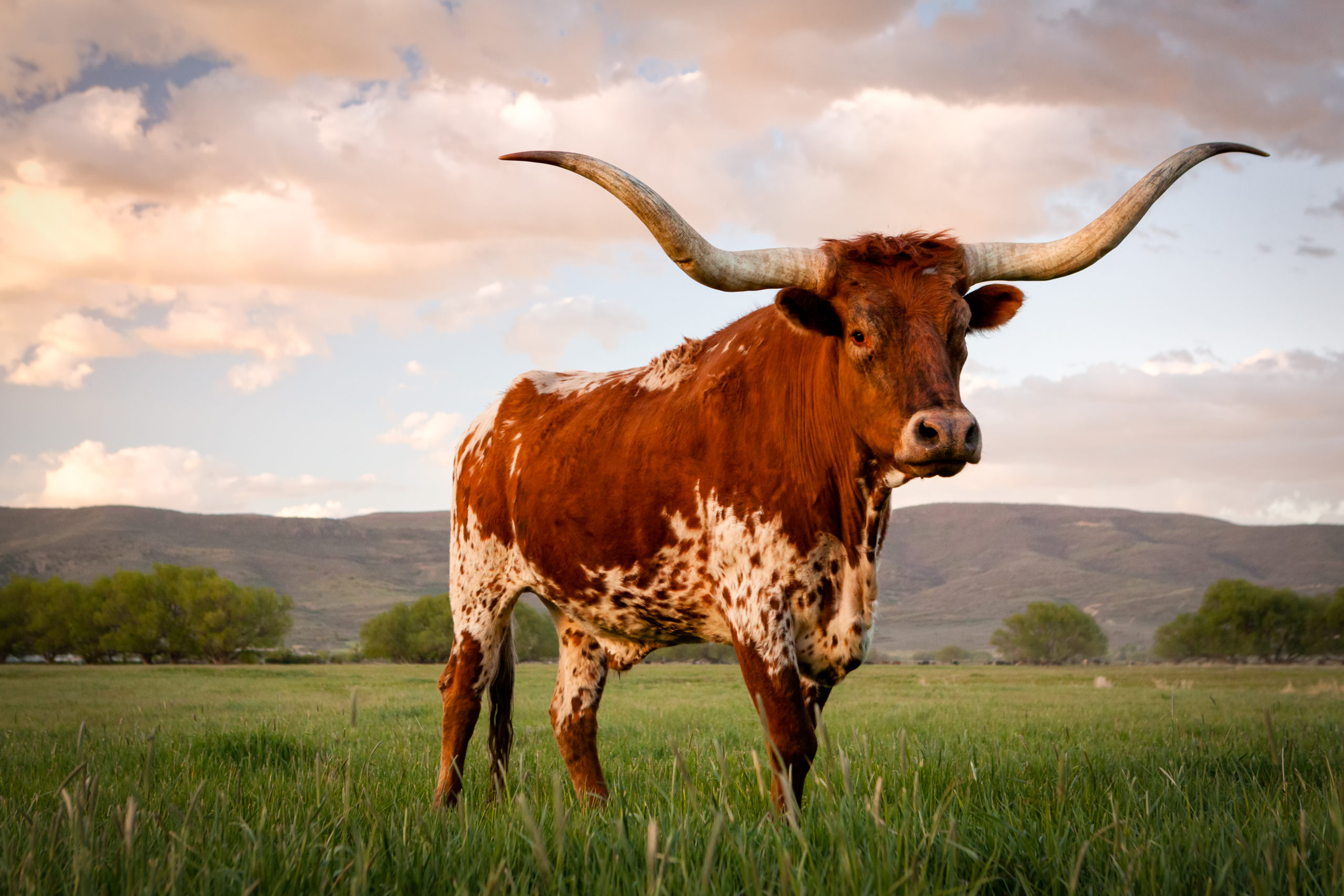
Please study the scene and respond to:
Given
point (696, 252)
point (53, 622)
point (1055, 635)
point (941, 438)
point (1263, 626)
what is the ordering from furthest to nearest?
point (1055, 635), point (1263, 626), point (53, 622), point (696, 252), point (941, 438)

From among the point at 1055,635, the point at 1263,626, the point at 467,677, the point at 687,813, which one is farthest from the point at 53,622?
the point at 1263,626

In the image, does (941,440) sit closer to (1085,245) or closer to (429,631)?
(1085,245)

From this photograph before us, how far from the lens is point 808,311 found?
15.2ft

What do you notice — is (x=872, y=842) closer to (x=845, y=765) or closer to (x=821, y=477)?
(x=845, y=765)

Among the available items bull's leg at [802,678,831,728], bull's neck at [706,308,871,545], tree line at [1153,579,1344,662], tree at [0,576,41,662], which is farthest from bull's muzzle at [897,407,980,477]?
tree line at [1153,579,1344,662]

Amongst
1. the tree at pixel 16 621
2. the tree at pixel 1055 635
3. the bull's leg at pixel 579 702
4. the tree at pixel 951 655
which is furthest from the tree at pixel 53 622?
the tree at pixel 951 655

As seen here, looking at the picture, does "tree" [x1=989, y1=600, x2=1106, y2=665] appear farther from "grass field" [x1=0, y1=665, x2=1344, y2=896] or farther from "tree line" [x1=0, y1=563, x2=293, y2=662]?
"grass field" [x1=0, y1=665, x2=1344, y2=896]

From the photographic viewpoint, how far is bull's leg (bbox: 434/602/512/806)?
6387 mm

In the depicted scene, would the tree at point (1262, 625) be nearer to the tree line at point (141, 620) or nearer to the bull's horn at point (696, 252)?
the tree line at point (141, 620)

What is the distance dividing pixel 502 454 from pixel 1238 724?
1019cm

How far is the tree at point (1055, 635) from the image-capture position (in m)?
103

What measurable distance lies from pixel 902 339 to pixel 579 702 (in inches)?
146

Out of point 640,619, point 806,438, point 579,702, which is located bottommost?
point 579,702

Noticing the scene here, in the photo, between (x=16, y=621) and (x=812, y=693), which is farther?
(x=16, y=621)
